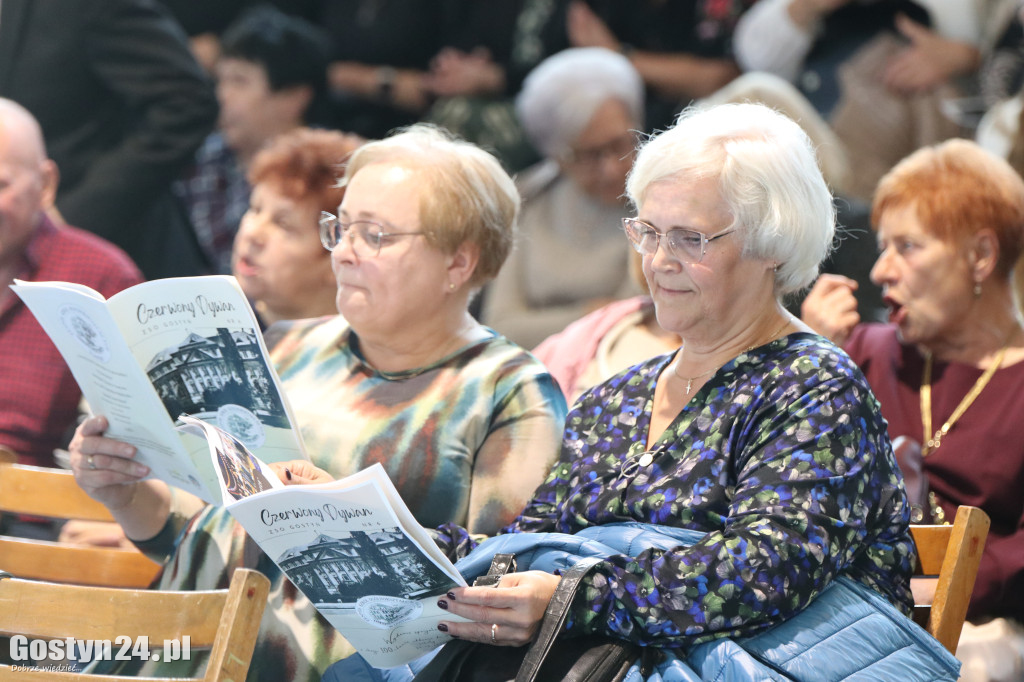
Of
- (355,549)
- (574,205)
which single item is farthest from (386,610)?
(574,205)

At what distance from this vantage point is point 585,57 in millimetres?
4000

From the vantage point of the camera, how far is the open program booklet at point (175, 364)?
201 centimetres

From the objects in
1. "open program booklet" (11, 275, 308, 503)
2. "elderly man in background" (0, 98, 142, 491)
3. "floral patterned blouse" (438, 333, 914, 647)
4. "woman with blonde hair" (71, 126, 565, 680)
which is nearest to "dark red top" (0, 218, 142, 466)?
"elderly man in background" (0, 98, 142, 491)

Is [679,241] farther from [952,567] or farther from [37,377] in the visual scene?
[37,377]

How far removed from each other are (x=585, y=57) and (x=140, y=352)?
2.35m

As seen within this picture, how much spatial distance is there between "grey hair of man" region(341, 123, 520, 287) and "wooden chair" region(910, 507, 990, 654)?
1.00 m

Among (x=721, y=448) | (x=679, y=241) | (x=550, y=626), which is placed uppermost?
(x=679, y=241)

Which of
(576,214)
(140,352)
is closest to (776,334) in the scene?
(140,352)

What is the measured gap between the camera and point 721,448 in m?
1.78

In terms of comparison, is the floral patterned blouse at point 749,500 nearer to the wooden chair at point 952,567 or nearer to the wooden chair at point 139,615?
the wooden chair at point 952,567

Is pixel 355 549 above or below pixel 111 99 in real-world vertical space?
above

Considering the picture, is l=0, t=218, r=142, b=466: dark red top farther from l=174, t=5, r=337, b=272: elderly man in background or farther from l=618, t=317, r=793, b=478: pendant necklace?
l=618, t=317, r=793, b=478: pendant necklace

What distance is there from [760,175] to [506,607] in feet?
2.59

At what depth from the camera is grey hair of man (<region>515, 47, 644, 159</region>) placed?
154 inches
